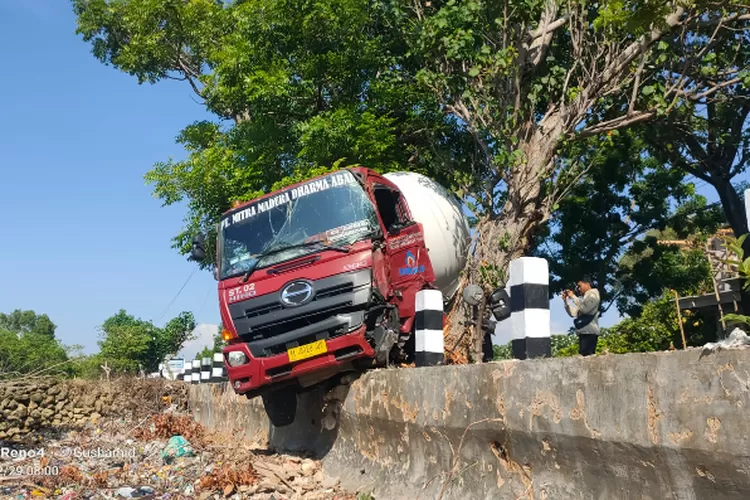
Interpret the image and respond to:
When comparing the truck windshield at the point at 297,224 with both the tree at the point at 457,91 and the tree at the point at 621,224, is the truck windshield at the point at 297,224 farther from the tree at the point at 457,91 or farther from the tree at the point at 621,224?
the tree at the point at 621,224

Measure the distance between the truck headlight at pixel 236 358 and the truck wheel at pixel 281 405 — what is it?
1.92ft

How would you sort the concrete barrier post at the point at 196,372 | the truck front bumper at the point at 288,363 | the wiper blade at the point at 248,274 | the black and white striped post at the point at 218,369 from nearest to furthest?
the truck front bumper at the point at 288,363 < the wiper blade at the point at 248,274 < the black and white striped post at the point at 218,369 < the concrete barrier post at the point at 196,372

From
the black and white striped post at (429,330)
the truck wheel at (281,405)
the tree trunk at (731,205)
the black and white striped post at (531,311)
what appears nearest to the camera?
the black and white striped post at (531,311)

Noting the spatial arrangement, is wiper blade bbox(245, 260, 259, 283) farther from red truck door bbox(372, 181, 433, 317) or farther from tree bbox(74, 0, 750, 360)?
tree bbox(74, 0, 750, 360)

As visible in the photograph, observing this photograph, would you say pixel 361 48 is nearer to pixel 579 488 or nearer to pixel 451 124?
pixel 451 124

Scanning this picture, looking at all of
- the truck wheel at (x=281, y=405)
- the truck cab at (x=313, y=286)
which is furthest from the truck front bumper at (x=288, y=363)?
the truck wheel at (x=281, y=405)

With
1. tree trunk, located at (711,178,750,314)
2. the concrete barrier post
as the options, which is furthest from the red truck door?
the concrete barrier post

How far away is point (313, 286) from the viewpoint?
7039mm

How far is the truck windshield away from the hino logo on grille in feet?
1.27

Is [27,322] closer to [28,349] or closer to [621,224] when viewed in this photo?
[28,349]

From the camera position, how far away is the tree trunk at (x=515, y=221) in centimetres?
993

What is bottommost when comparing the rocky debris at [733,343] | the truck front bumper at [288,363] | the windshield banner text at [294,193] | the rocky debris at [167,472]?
the rocky debris at [167,472]

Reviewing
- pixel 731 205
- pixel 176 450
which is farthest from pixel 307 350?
pixel 731 205

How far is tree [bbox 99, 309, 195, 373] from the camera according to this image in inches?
1630
